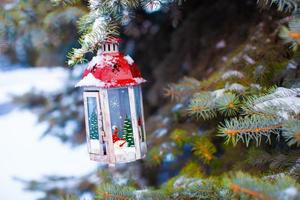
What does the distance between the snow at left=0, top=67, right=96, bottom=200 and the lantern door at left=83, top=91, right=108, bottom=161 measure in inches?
43.9

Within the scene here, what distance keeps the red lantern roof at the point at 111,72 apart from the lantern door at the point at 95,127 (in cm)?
5

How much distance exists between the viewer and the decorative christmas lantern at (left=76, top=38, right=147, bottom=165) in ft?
3.29

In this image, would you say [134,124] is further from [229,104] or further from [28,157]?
[28,157]

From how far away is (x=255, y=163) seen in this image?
1.08 metres

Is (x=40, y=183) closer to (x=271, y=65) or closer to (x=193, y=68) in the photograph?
(x=193, y=68)

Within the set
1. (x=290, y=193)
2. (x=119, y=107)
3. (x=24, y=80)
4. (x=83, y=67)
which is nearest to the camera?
(x=290, y=193)

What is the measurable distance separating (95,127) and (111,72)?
0.20 m

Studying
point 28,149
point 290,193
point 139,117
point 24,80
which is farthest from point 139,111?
point 24,80

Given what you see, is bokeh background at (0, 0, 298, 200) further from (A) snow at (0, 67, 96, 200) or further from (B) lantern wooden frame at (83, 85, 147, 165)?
(B) lantern wooden frame at (83, 85, 147, 165)

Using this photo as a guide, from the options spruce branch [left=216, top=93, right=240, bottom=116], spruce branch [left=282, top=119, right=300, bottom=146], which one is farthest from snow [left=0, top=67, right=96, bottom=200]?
spruce branch [left=282, top=119, right=300, bottom=146]

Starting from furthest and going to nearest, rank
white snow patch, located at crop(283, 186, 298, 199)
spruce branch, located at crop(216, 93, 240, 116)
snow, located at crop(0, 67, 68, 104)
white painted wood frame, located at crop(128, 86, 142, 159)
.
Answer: snow, located at crop(0, 67, 68, 104) → white painted wood frame, located at crop(128, 86, 142, 159) → spruce branch, located at crop(216, 93, 240, 116) → white snow patch, located at crop(283, 186, 298, 199)

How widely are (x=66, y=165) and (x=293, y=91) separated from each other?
2035mm

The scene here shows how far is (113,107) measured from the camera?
1.03 meters

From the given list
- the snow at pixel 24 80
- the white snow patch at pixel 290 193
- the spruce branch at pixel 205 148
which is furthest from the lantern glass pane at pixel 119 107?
the snow at pixel 24 80
